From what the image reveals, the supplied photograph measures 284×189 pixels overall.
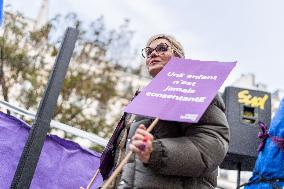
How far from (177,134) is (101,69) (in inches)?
615

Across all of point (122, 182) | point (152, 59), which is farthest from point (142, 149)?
point (152, 59)

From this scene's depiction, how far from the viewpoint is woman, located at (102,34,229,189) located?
1890 mm

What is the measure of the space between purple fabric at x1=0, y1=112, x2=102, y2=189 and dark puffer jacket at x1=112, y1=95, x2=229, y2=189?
155 centimetres

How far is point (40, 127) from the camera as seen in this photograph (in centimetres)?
304

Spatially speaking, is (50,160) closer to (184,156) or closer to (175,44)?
(175,44)

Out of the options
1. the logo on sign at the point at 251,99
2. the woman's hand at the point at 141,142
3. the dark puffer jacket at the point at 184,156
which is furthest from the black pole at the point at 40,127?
the logo on sign at the point at 251,99

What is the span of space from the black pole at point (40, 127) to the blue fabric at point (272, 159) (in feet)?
5.49

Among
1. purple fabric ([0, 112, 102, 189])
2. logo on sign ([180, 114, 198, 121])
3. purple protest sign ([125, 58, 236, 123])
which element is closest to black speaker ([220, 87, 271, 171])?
purple fabric ([0, 112, 102, 189])

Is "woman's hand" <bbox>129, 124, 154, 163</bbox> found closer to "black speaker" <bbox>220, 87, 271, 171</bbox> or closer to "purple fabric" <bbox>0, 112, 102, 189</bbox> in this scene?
"purple fabric" <bbox>0, 112, 102, 189</bbox>

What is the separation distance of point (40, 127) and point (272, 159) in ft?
5.75

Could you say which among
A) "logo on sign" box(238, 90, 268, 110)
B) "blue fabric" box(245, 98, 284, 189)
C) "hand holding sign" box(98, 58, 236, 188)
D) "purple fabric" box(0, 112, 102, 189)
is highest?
"logo on sign" box(238, 90, 268, 110)

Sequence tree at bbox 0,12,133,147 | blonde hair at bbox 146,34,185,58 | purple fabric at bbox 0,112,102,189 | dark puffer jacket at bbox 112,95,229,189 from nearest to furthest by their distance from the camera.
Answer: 1. dark puffer jacket at bbox 112,95,229,189
2. blonde hair at bbox 146,34,185,58
3. purple fabric at bbox 0,112,102,189
4. tree at bbox 0,12,133,147

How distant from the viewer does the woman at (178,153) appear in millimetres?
1890

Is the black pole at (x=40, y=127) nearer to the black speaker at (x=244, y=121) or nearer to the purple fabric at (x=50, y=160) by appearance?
the purple fabric at (x=50, y=160)
